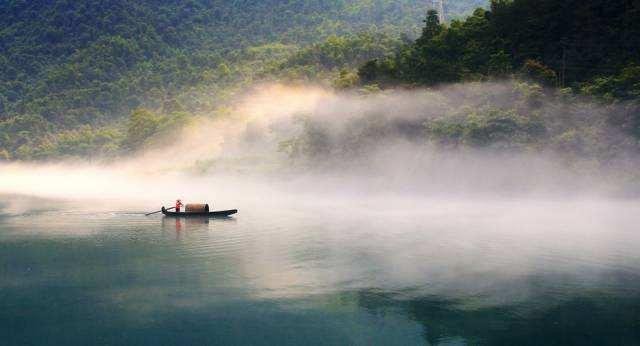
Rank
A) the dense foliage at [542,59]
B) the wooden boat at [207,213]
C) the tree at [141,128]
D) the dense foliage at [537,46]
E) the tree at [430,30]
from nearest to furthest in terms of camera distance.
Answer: the wooden boat at [207,213] < the dense foliage at [542,59] < the dense foliage at [537,46] < the tree at [430,30] < the tree at [141,128]

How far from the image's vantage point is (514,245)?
34.9 m

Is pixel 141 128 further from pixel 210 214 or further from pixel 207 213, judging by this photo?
pixel 207 213

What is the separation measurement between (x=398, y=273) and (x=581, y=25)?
155 ft

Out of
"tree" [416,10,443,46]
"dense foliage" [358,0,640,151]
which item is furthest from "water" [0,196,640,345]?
"tree" [416,10,443,46]

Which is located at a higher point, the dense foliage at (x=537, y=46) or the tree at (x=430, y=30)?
the tree at (x=430, y=30)

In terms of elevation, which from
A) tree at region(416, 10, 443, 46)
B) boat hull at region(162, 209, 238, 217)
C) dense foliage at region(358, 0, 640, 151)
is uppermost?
tree at region(416, 10, 443, 46)

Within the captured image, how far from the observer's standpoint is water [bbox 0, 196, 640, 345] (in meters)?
20.1

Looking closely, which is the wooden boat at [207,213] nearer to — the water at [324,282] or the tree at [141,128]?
the water at [324,282]

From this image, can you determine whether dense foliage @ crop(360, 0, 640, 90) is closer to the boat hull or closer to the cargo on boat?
the boat hull

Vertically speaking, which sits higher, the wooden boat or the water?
the wooden boat

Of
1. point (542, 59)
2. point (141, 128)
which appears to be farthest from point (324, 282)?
point (141, 128)

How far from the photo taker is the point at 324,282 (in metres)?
26.3

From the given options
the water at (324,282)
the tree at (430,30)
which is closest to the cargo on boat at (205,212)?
the water at (324,282)

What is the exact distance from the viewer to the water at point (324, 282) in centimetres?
2012
